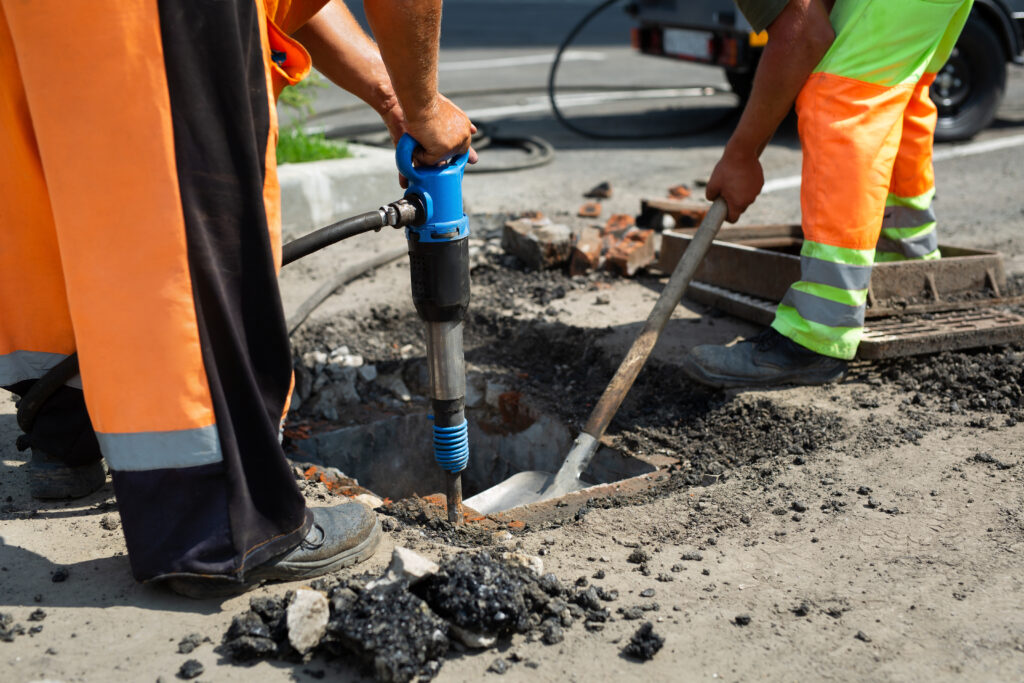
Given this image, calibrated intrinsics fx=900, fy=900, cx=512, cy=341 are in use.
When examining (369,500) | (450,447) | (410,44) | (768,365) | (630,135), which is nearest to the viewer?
(410,44)

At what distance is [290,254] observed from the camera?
82.8 inches

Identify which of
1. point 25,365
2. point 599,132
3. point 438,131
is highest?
point 438,131

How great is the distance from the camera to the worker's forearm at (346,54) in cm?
238

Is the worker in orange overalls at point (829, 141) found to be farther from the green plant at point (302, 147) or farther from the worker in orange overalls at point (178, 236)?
the green plant at point (302, 147)

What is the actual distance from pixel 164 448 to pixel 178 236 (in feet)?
1.36

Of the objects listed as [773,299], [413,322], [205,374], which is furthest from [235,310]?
[773,299]

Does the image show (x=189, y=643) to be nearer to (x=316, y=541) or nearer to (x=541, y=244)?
(x=316, y=541)

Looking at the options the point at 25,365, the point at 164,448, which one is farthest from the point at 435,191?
the point at 25,365

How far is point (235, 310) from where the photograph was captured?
71.1 inches

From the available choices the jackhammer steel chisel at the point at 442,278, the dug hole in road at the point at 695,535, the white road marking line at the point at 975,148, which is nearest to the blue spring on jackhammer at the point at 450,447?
the jackhammer steel chisel at the point at 442,278

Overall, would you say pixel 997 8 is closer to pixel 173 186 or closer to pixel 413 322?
pixel 413 322

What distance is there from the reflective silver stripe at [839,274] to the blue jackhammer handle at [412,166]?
135 centimetres

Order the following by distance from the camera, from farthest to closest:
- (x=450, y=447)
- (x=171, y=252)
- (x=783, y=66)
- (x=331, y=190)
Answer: (x=331, y=190)
(x=783, y=66)
(x=450, y=447)
(x=171, y=252)

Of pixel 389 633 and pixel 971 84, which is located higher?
pixel 971 84
